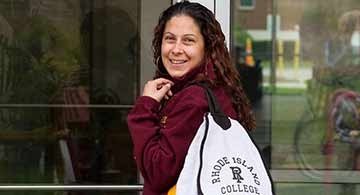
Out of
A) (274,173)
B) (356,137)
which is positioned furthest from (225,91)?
(356,137)

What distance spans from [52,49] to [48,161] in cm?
63

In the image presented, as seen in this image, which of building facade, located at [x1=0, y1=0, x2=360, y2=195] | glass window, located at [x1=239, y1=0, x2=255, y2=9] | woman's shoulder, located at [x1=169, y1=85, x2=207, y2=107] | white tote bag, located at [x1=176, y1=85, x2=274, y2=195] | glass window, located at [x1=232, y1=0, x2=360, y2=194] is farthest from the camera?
glass window, located at [x1=239, y1=0, x2=255, y2=9]

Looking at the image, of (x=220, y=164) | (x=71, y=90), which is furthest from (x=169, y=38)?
(x=71, y=90)

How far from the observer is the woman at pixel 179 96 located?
2.15 meters

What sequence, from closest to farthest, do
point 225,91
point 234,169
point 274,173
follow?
1. point 234,169
2. point 225,91
3. point 274,173

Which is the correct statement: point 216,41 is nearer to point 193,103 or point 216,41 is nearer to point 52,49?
point 193,103

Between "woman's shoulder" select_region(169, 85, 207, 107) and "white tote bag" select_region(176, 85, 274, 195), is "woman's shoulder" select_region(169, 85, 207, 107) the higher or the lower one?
the higher one

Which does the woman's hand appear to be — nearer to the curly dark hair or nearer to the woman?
the woman

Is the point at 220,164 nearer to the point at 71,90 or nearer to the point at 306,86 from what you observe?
the point at 71,90

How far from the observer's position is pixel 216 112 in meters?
2.12

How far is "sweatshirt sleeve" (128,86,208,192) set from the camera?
84.2 inches

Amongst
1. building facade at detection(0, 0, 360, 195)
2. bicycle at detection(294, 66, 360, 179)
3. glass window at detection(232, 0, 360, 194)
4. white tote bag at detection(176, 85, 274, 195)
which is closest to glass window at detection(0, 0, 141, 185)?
building facade at detection(0, 0, 360, 195)

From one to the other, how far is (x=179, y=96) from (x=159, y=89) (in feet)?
0.32

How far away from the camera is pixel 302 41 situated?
7.34 metres
